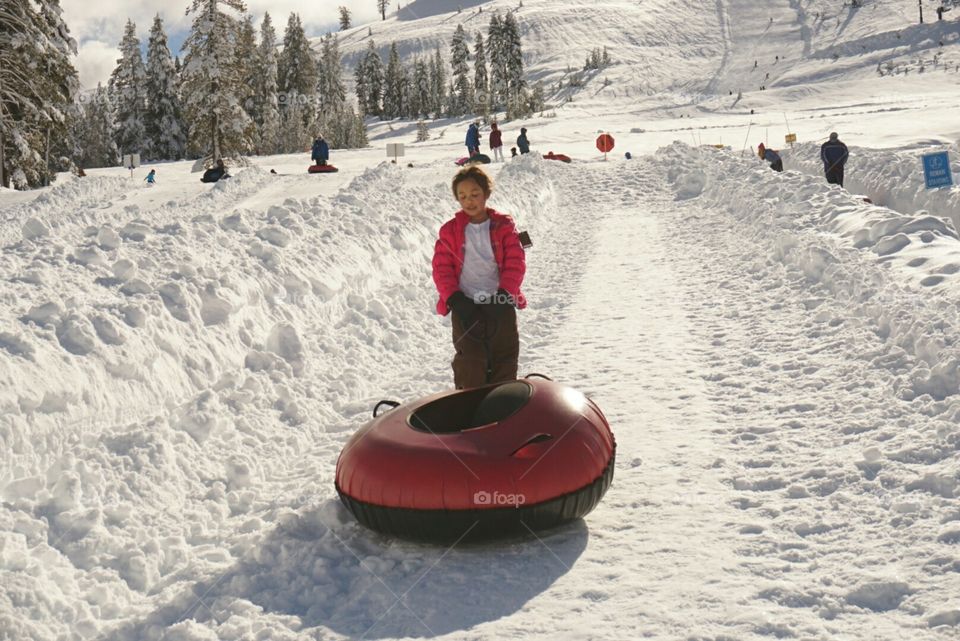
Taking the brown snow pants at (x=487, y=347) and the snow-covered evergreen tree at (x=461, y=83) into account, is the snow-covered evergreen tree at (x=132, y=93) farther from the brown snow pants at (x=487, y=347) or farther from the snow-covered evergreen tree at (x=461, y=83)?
the brown snow pants at (x=487, y=347)

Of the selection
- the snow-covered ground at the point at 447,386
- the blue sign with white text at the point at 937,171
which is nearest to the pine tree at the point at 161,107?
the snow-covered ground at the point at 447,386

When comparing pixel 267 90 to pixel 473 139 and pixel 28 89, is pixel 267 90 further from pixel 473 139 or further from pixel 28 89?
pixel 473 139

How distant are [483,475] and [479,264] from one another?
177 centimetres

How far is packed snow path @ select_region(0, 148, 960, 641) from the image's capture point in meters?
3.81

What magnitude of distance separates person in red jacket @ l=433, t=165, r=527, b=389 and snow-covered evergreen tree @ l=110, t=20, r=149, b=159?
61.8 metres

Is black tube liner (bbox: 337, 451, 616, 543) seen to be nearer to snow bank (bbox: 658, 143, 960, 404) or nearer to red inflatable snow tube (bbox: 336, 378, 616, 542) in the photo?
red inflatable snow tube (bbox: 336, 378, 616, 542)

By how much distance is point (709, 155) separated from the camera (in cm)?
2530

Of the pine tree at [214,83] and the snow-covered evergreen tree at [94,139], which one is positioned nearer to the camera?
the pine tree at [214,83]

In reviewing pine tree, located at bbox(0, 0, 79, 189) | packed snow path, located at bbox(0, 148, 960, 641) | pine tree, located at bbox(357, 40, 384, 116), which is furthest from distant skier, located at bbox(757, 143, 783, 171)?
pine tree, located at bbox(357, 40, 384, 116)

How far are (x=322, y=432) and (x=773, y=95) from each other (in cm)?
8020

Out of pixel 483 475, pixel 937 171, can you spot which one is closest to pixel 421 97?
pixel 937 171

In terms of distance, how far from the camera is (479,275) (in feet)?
18.4

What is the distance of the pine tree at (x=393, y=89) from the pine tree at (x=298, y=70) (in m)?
36.4

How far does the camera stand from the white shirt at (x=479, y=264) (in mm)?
5570
